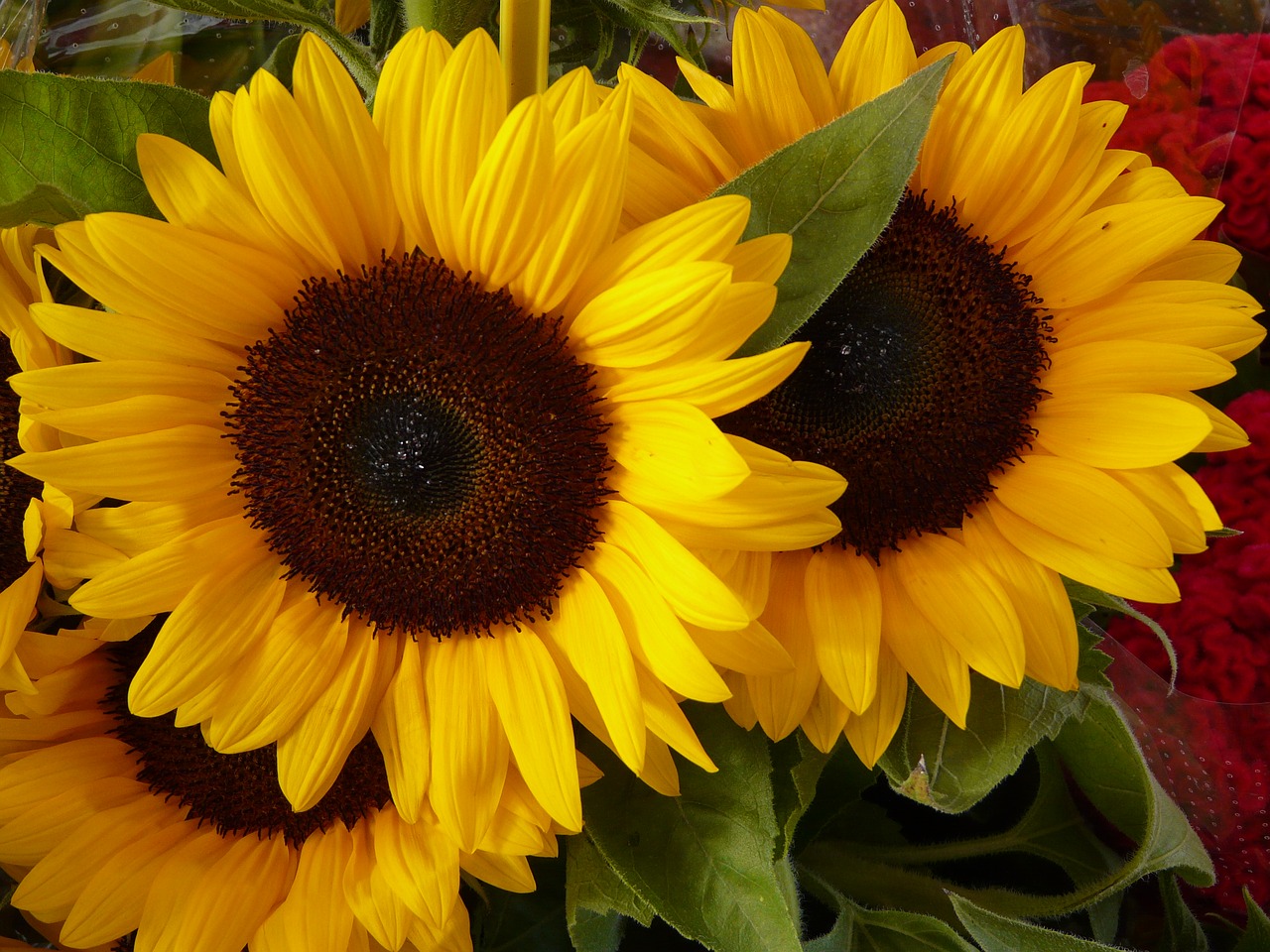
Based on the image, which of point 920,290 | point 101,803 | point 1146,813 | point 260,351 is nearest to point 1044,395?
point 920,290

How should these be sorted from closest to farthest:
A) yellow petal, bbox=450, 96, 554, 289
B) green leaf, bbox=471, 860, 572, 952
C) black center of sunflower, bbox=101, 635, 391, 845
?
yellow petal, bbox=450, 96, 554, 289, black center of sunflower, bbox=101, 635, 391, 845, green leaf, bbox=471, 860, 572, 952

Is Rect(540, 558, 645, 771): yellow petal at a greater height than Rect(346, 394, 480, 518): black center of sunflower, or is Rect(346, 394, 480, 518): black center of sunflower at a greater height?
Rect(346, 394, 480, 518): black center of sunflower

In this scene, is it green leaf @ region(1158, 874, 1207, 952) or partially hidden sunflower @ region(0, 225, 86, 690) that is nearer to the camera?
partially hidden sunflower @ region(0, 225, 86, 690)

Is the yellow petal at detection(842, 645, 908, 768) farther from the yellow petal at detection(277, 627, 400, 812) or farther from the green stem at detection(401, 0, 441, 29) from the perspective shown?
the green stem at detection(401, 0, 441, 29)

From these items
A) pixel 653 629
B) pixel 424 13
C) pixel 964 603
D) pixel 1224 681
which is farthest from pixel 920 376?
pixel 1224 681

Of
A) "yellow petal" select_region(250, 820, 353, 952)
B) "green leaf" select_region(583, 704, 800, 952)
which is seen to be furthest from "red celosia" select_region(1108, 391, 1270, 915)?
"yellow petal" select_region(250, 820, 353, 952)

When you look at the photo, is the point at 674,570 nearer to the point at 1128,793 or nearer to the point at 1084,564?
the point at 1084,564

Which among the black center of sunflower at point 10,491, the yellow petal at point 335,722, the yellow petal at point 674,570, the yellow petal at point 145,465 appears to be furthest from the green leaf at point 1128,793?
the black center of sunflower at point 10,491

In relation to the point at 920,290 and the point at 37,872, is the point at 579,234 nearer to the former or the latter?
the point at 920,290
